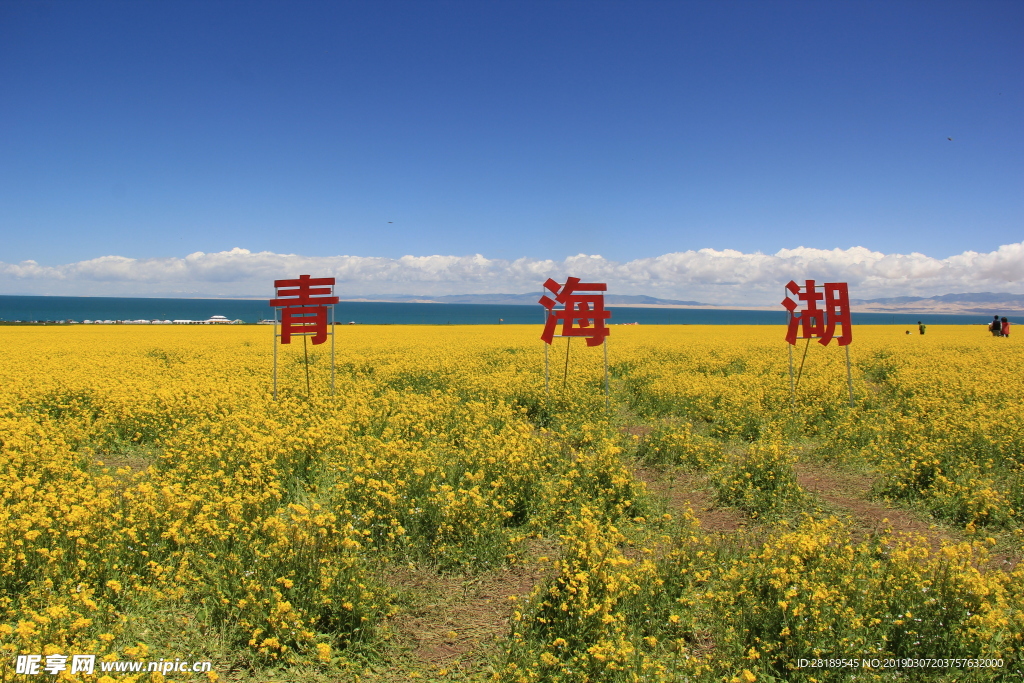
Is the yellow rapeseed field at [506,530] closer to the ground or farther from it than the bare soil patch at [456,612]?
farther from it

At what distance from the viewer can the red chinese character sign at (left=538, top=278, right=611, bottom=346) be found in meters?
12.4

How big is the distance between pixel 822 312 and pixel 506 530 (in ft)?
35.5

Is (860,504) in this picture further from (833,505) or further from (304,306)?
(304,306)

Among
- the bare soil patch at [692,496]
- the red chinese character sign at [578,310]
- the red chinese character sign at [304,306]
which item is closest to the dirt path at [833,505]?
the bare soil patch at [692,496]

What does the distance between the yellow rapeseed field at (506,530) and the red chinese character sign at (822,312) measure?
5.87 feet

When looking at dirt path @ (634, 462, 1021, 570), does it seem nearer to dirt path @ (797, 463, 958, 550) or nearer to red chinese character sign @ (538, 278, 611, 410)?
dirt path @ (797, 463, 958, 550)

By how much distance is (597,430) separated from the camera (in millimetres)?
9023

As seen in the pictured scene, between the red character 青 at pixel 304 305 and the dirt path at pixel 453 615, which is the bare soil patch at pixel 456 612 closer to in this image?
the dirt path at pixel 453 615

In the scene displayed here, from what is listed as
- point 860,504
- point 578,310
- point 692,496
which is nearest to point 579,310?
point 578,310

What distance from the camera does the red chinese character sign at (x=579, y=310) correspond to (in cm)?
1239

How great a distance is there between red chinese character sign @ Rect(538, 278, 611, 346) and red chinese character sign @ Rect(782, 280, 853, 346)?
4594 millimetres

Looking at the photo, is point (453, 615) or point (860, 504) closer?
point (453, 615)

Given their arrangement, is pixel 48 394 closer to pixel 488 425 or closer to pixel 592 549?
pixel 488 425

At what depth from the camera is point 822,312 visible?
1300 centimetres
